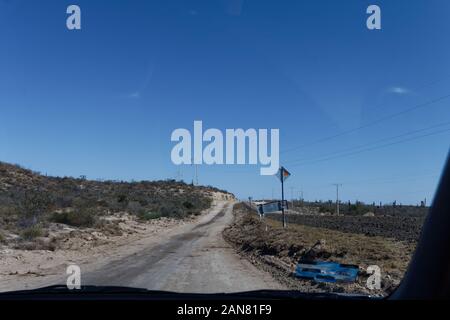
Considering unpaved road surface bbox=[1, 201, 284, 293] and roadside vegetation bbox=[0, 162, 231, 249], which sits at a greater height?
roadside vegetation bbox=[0, 162, 231, 249]

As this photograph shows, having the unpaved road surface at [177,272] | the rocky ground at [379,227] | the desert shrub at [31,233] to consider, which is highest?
the desert shrub at [31,233]

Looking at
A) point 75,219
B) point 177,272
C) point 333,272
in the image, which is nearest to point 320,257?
point 177,272

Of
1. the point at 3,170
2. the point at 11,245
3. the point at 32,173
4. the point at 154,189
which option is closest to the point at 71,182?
the point at 32,173

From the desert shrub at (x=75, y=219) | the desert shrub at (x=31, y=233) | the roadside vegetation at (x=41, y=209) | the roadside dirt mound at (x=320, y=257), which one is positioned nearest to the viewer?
the roadside dirt mound at (x=320, y=257)

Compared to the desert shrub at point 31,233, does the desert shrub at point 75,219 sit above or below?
above

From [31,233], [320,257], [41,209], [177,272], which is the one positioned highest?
[41,209]

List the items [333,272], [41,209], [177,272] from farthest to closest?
[41,209], [177,272], [333,272]

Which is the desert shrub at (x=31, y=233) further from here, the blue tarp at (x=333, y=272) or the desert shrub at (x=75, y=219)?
the blue tarp at (x=333, y=272)

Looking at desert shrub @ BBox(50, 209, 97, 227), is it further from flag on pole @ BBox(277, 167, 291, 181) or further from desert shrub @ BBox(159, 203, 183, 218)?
desert shrub @ BBox(159, 203, 183, 218)

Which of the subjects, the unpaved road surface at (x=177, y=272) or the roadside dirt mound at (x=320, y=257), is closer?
the roadside dirt mound at (x=320, y=257)

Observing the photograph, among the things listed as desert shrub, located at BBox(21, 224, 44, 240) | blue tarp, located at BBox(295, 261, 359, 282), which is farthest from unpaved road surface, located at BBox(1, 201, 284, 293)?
desert shrub, located at BBox(21, 224, 44, 240)

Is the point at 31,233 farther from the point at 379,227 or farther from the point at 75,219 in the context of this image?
the point at 379,227

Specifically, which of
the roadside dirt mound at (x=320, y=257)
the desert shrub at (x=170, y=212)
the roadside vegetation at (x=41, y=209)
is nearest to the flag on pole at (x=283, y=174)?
the roadside dirt mound at (x=320, y=257)

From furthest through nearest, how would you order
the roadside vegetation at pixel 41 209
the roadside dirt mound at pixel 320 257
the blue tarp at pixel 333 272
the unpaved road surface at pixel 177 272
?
the roadside vegetation at pixel 41 209 → the unpaved road surface at pixel 177 272 → the roadside dirt mound at pixel 320 257 → the blue tarp at pixel 333 272
